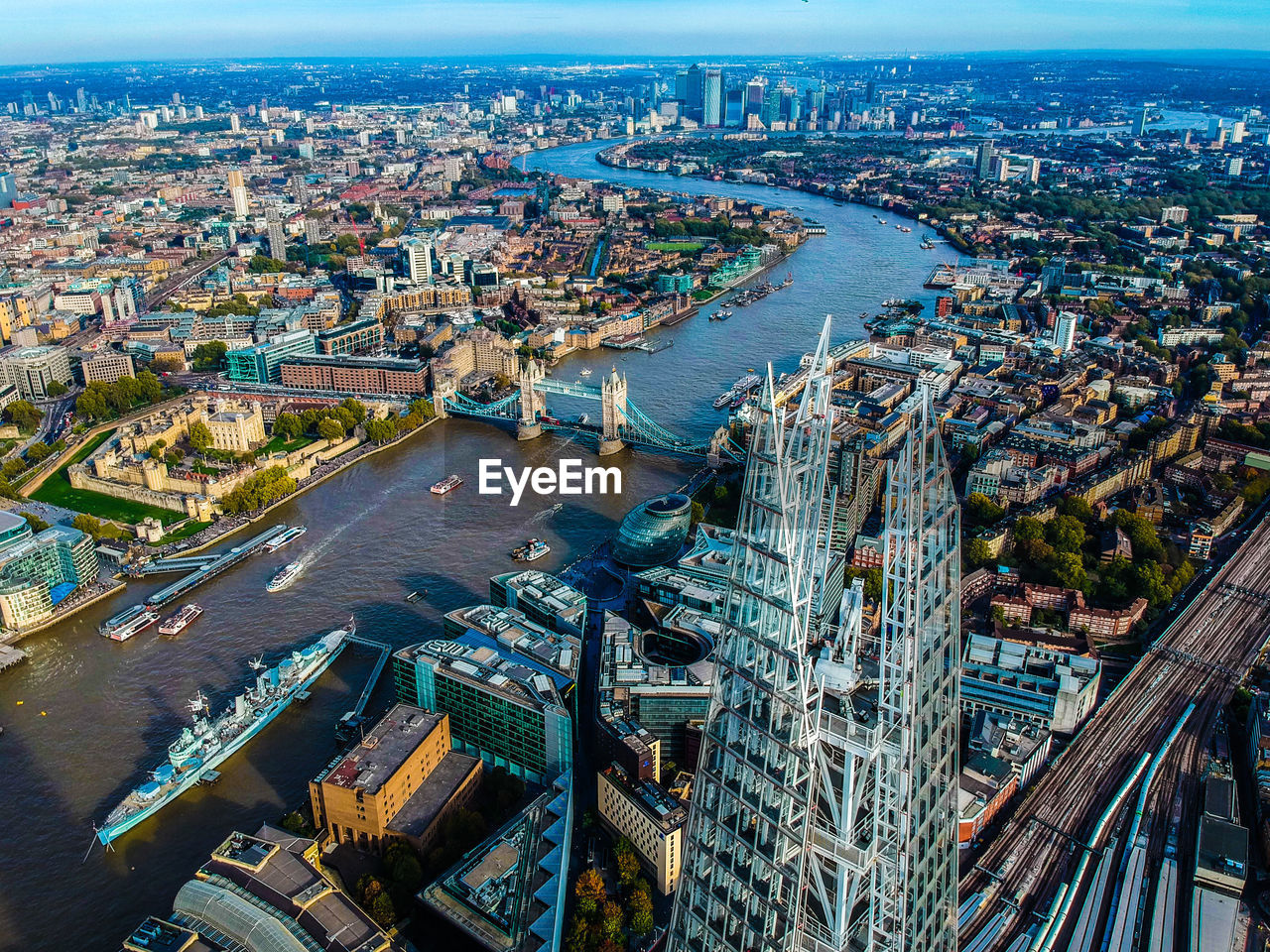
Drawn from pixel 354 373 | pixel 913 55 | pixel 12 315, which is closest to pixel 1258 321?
pixel 354 373

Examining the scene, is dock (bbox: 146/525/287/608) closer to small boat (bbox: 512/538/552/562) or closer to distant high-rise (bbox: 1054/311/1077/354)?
small boat (bbox: 512/538/552/562)

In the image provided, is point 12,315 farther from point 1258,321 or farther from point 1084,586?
point 1258,321

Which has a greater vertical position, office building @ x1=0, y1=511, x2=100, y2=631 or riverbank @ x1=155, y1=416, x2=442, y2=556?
office building @ x1=0, y1=511, x2=100, y2=631

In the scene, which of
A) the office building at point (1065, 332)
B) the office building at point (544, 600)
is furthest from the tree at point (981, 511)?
the office building at point (1065, 332)

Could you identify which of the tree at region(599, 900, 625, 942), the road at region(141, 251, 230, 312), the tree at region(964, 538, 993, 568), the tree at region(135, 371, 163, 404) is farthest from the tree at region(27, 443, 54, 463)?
the tree at region(964, 538, 993, 568)

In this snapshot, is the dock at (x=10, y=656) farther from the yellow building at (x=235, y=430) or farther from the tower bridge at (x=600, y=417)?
the tower bridge at (x=600, y=417)
